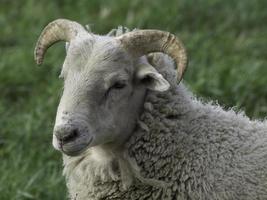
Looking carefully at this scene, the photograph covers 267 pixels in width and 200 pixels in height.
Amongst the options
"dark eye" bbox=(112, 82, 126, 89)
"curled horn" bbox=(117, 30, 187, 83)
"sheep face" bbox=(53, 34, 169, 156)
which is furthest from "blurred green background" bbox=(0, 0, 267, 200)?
"curled horn" bbox=(117, 30, 187, 83)

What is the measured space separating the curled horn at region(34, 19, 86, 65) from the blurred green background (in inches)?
54.0

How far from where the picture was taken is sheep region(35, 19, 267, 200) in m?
5.62

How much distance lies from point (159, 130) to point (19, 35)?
15.6 ft

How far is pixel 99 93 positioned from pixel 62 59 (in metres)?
4.10

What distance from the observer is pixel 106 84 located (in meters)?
5.58

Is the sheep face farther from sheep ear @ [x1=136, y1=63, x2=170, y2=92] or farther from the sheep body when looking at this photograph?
the sheep body

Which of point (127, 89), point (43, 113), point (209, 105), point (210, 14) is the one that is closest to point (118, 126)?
point (127, 89)

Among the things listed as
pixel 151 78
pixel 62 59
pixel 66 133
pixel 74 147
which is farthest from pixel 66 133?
pixel 62 59

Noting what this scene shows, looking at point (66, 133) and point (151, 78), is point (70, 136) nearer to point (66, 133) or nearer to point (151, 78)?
point (66, 133)

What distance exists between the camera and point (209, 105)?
619 cm

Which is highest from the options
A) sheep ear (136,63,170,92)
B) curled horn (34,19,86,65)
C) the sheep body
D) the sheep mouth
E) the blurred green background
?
the blurred green background

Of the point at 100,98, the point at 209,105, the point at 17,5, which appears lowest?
the point at 100,98

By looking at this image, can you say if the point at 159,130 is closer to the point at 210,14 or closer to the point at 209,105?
the point at 209,105

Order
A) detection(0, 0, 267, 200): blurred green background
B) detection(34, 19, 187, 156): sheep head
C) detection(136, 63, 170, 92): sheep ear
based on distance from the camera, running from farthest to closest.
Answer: detection(0, 0, 267, 200): blurred green background, detection(136, 63, 170, 92): sheep ear, detection(34, 19, 187, 156): sheep head
